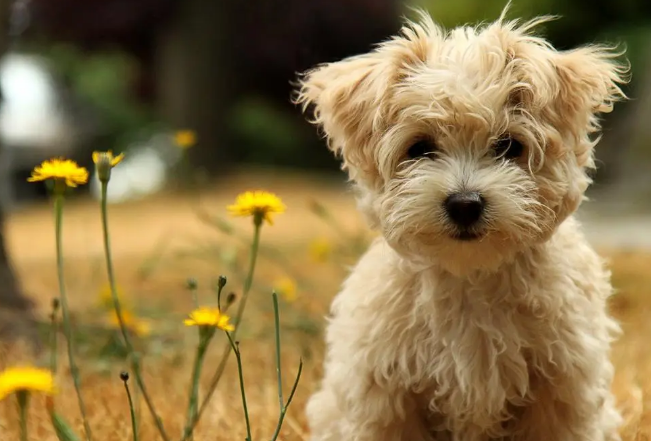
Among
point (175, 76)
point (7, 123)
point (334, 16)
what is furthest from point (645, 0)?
point (7, 123)

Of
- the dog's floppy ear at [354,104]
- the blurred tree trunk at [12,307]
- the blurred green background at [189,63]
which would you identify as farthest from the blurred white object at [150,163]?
the dog's floppy ear at [354,104]

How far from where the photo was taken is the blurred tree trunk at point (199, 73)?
11.0 meters

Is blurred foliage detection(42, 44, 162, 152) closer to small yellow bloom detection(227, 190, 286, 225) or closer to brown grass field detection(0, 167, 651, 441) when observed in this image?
brown grass field detection(0, 167, 651, 441)

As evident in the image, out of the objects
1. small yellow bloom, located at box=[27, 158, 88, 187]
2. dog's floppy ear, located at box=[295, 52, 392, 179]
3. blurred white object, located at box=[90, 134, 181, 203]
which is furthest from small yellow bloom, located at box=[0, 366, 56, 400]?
blurred white object, located at box=[90, 134, 181, 203]

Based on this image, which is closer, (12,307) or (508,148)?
(508,148)

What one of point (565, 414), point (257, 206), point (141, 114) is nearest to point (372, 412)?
point (565, 414)

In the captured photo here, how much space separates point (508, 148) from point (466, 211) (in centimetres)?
22

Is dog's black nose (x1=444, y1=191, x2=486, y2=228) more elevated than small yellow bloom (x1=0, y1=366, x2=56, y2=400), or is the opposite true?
dog's black nose (x1=444, y1=191, x2=486, y2=228)

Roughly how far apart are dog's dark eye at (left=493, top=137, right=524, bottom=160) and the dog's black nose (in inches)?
6.3

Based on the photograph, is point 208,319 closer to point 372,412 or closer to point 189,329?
point 372,412

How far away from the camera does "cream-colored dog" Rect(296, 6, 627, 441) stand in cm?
202

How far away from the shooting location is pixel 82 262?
5762 millimetres

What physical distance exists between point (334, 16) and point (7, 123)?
416 centimetres

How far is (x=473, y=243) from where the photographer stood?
1984 mm
